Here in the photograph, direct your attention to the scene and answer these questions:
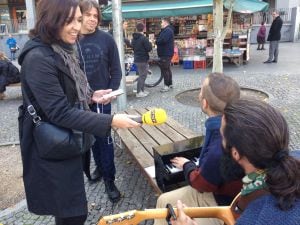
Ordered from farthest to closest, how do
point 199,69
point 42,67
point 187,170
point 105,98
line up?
point 199,69
point 105,98
point 187,170
point 42,67

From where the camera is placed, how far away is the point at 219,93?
223cm

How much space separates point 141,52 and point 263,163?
660 centimetres

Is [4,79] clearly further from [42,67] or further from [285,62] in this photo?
[285,62]

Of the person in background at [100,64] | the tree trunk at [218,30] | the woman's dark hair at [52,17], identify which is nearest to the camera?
the woman's dark hair at [52,17]

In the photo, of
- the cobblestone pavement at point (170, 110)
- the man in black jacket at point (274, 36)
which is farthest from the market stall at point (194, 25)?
the man in black jacket at point (274, 36)

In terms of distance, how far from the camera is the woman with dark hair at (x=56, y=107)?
71.9 inches

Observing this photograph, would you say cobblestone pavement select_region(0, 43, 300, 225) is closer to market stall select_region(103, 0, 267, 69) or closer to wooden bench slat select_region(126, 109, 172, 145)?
wooden bench slat select_region(126, 109, 172, 145)

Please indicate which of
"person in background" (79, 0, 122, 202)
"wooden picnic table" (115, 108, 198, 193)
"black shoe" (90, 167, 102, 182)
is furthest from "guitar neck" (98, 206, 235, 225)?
"black shoe" (90, 167, 102, 182)

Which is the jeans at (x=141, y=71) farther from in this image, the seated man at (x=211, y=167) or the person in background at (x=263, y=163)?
the person in background at (x=263, y=163)

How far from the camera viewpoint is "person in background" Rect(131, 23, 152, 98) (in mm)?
7750

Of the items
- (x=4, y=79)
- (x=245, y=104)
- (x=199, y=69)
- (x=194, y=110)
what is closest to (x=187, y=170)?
(x=245, y=104)

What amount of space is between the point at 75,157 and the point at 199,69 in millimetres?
9962

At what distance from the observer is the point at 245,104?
147 centimetres

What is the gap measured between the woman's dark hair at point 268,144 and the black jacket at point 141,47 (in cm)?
645
